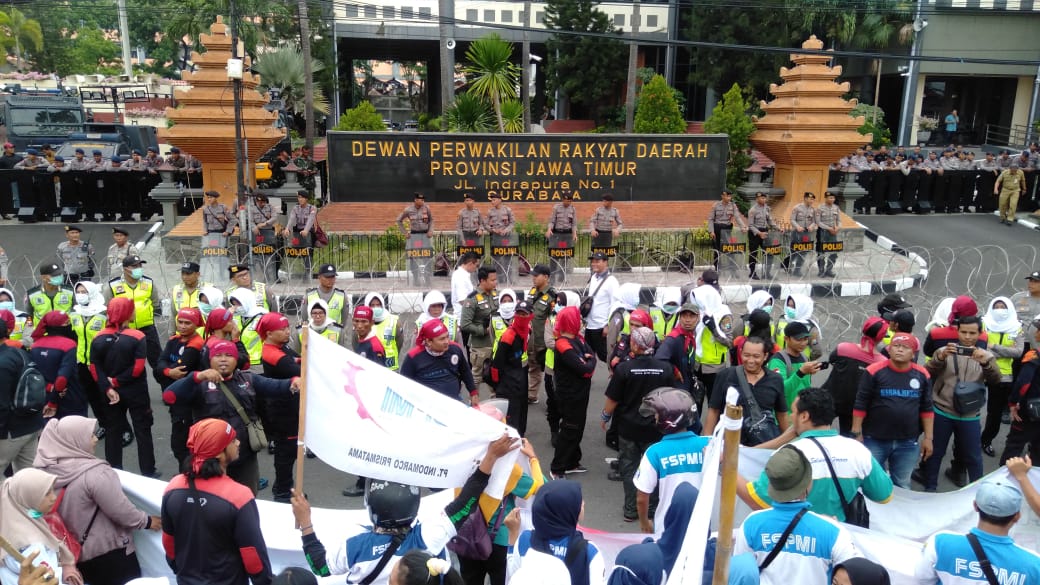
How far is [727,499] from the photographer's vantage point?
3062 millimetres

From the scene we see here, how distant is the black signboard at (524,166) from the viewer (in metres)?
15.7

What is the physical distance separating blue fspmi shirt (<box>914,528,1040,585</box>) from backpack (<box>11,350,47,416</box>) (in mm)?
5530

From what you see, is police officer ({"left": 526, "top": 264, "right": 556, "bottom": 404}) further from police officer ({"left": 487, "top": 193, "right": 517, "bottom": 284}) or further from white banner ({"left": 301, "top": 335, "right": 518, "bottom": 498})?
police officer ({"left": 487, "top": 193, "right": 517, "bottom": 284})

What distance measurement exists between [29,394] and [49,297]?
285 centimetres

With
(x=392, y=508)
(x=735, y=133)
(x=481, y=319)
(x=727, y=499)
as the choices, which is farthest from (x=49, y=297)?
(x=735, y=133)

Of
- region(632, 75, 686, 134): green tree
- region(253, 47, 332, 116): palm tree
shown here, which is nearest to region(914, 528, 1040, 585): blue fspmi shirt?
region(632, 75, 686, 134): green tree


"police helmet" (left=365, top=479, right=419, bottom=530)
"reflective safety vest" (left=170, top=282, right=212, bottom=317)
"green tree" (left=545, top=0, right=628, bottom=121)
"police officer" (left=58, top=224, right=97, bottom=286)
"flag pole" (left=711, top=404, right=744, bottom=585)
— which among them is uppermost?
"green tree" (left=545, top=0, right=628, bottom=121)

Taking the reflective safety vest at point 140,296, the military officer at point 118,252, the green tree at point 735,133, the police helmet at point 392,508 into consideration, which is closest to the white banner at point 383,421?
the police helmet at point 392,508

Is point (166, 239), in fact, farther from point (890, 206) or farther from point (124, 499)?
point (890, 206)

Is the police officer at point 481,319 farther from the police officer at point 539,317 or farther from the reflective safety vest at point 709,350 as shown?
the reflective safety vest at point 709,350

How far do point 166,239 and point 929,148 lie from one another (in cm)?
3239

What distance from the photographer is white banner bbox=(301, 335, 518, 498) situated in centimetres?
402

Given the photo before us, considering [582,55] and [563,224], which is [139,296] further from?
[582,55]

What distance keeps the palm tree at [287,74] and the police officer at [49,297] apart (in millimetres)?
23684
